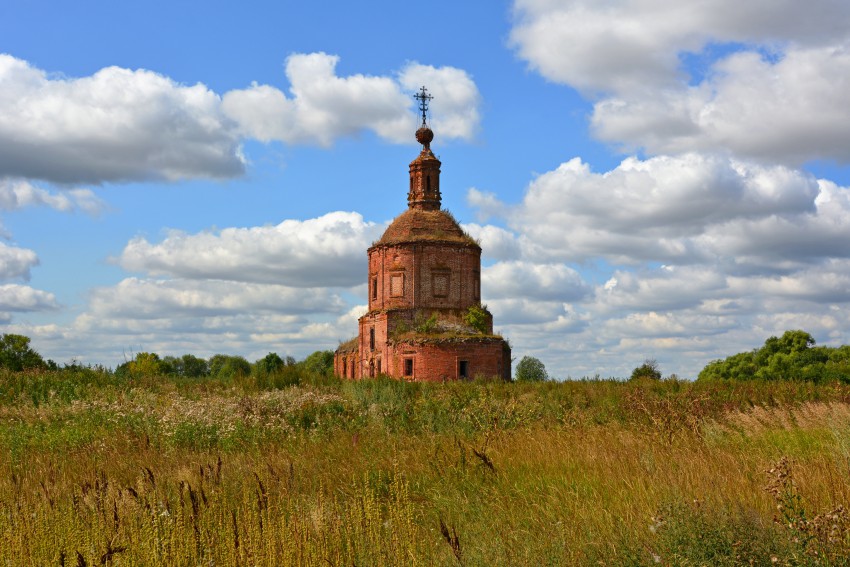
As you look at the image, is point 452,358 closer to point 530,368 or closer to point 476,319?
point 476,319

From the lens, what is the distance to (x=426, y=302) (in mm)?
40688

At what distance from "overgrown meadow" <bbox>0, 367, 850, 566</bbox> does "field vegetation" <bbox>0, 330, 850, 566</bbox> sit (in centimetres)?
3

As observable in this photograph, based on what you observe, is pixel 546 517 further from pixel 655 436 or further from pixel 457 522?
pixel 655 436

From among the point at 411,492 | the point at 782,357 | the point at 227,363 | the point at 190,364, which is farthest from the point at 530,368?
the point at 411,492

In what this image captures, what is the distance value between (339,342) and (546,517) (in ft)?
145

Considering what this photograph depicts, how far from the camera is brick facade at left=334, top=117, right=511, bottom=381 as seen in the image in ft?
121

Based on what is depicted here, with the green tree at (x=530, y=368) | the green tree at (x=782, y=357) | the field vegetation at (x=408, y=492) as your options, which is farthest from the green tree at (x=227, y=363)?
the field vegetation at (x=408, y=492)

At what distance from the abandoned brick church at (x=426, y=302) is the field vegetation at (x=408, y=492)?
73.2 feet

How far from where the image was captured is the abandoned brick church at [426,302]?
1458 inches

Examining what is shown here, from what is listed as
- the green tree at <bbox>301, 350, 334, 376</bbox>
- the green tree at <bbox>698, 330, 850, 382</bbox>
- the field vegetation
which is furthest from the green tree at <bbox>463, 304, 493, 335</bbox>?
the green tree at <bbox>301, 350, 334, 376</bbox>

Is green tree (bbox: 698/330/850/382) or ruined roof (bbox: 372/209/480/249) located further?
green tree (bbox: 698/330/850/382)

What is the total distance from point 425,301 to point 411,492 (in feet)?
109

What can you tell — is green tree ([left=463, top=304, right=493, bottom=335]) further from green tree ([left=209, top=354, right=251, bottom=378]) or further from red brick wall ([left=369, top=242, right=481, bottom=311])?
green tree ([left=209, top=354, right=251, bottom=378])

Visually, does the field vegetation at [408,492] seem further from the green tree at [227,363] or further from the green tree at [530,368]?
the green tree at [227,363]
